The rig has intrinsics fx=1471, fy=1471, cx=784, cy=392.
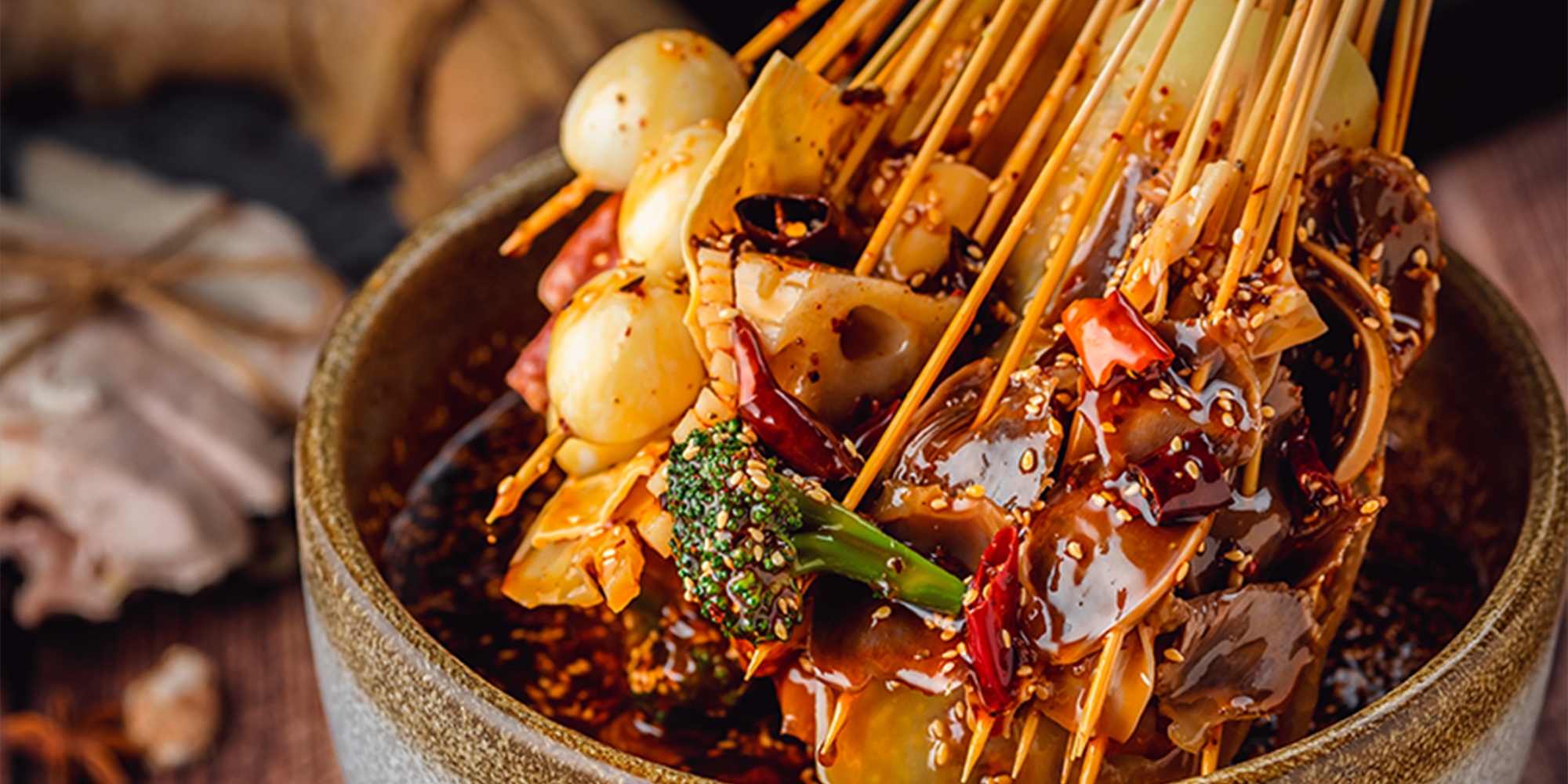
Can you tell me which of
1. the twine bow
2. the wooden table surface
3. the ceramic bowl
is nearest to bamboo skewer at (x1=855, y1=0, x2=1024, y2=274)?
the ceramic bowl

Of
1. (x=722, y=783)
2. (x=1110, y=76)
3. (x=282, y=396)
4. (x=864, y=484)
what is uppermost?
(x=1110, y=76)

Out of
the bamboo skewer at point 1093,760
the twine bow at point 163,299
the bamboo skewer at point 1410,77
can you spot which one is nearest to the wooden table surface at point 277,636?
the twine bow at point 163,299

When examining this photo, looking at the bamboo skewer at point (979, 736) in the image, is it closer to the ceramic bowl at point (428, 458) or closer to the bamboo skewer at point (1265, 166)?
the ceramic bowl at point (428, 458)

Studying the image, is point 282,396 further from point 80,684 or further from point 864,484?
point 864,484

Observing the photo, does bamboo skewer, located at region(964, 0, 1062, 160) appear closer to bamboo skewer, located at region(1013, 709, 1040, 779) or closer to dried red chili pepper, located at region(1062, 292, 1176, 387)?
dried red chili pepper, located at region(1062, 292, 1176, 387)

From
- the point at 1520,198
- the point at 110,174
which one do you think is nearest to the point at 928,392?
the point at 1520,198

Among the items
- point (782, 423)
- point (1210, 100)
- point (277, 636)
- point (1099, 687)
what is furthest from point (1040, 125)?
point (277, 636)
